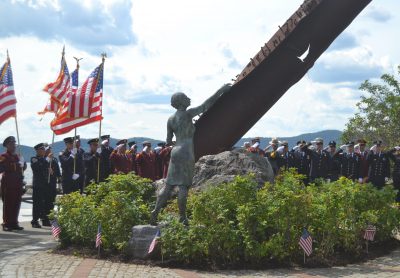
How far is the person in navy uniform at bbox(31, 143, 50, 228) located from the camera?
11.9m

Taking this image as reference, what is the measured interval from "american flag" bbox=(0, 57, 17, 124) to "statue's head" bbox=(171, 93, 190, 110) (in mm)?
5338

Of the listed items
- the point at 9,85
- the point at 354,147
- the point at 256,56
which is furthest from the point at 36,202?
the point at 354,147

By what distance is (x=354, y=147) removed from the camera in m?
15.5

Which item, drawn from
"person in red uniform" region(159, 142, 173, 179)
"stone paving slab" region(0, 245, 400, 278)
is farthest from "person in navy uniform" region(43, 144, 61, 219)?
"stone paving slab" region(0, 245, 400, 278)

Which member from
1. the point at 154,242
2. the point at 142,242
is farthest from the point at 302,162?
the point at 154,242

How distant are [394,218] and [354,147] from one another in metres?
6.66

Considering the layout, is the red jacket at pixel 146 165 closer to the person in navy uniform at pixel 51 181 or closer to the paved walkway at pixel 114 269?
the person in navy uniform at pixel 51 181

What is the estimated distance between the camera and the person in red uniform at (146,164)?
15.6m

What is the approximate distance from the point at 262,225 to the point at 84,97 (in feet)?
22.9

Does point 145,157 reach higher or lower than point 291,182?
higher

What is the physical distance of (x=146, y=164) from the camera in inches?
619

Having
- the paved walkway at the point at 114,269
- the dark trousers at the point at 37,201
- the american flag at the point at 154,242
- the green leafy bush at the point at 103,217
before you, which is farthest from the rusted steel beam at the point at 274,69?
the american flag at the point at 154,242

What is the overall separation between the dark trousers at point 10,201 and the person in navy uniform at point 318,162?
6.85m

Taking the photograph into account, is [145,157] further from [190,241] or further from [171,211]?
[190,241]
